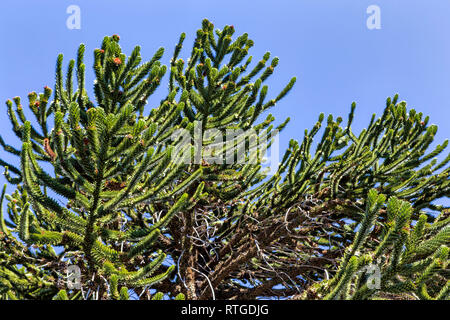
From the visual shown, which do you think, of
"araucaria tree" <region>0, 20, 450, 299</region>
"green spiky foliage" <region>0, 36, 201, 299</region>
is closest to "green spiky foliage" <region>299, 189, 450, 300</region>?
"araucaria tree" <region>0, 20, 450, 299</region>

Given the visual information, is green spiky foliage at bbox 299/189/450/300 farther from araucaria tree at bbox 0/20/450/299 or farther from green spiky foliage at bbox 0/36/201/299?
green spiky foliage at bbox 0/36/201/299

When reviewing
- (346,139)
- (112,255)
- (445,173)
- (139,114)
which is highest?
(139,114)

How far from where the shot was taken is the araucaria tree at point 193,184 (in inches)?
120

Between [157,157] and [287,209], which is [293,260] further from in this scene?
[157,157]

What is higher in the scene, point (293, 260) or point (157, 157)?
point (157, 157)

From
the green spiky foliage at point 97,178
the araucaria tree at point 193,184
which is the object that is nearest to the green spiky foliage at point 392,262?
the araucaria tree at point 193,184

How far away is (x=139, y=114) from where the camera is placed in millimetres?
5023

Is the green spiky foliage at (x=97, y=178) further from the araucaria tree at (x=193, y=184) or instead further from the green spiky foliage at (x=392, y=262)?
the green spiky foliage at (x=392, y=262)

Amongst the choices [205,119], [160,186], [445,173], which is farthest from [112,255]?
[445,173]

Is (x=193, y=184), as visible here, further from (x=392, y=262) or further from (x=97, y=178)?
(x=392, y=262)

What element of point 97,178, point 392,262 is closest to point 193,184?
point 97,178

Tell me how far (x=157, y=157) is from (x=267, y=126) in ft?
6.45

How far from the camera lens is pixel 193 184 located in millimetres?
4527

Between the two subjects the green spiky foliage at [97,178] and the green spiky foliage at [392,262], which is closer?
the green spiky foliage at [392,262]
